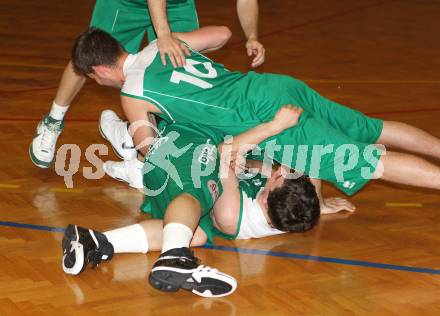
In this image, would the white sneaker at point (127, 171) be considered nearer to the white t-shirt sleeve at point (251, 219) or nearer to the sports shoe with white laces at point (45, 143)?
the sports shoe with white laces at point (45, 143)

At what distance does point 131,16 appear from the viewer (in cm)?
469

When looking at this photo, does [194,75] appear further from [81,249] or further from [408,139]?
[408,139]

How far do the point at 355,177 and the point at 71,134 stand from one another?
207cm

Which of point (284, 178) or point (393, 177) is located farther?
point (393, 177)

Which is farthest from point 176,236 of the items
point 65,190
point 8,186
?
point 8,186

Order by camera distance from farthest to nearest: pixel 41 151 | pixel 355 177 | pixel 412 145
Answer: pixel 41 151 → pixel 412 145 → pixel 355 177

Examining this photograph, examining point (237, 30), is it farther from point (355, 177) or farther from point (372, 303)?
point (372, 303)

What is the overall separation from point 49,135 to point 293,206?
1702 mm

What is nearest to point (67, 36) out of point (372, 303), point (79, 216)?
point (79, 216)

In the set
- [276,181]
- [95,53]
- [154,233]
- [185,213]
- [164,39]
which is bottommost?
[154,233]

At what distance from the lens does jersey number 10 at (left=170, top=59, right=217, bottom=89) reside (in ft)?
13.5

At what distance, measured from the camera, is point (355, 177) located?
4.14 metres

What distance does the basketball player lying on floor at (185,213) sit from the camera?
11.0 feet

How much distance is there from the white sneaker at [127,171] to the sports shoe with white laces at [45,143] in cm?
33
